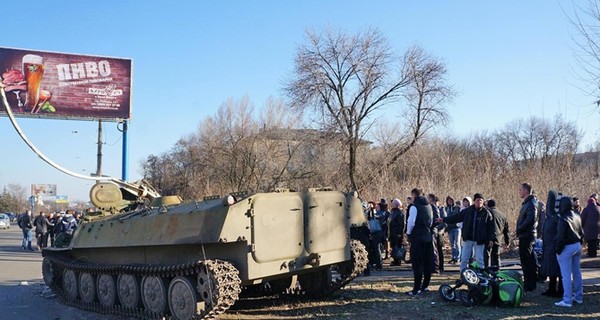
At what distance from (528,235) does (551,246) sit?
30.3 inches

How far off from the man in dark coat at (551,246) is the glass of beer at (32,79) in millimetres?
19637

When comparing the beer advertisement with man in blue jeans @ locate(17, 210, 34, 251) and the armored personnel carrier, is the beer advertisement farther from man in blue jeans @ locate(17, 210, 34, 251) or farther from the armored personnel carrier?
the armored personnel carrier

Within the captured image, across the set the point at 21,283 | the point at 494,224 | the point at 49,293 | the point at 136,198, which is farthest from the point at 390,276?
the point at 21,283

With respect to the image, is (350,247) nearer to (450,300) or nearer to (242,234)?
(450,300)

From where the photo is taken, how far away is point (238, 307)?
9.09 m

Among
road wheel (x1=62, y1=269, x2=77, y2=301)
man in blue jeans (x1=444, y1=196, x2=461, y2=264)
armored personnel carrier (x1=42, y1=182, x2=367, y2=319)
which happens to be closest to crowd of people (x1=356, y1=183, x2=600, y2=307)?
armored personnel carrier (x1=42, y1=182, x2=367, y2=319)

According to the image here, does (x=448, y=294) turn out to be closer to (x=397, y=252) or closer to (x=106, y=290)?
(x=397, y=252)

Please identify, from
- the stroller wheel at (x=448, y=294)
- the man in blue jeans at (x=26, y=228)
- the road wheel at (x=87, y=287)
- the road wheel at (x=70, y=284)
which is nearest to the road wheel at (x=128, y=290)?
the road wheel at (x=87, y=287)

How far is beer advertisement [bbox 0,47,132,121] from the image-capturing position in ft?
72.9

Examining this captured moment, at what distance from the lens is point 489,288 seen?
8172mm

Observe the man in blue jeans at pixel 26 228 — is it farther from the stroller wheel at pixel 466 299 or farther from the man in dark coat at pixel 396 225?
the stroller wheel at pixel 466 299

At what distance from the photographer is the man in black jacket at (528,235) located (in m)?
9.48

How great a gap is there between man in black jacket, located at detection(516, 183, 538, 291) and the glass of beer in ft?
62.5

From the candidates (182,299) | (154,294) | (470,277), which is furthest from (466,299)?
(154,294)
